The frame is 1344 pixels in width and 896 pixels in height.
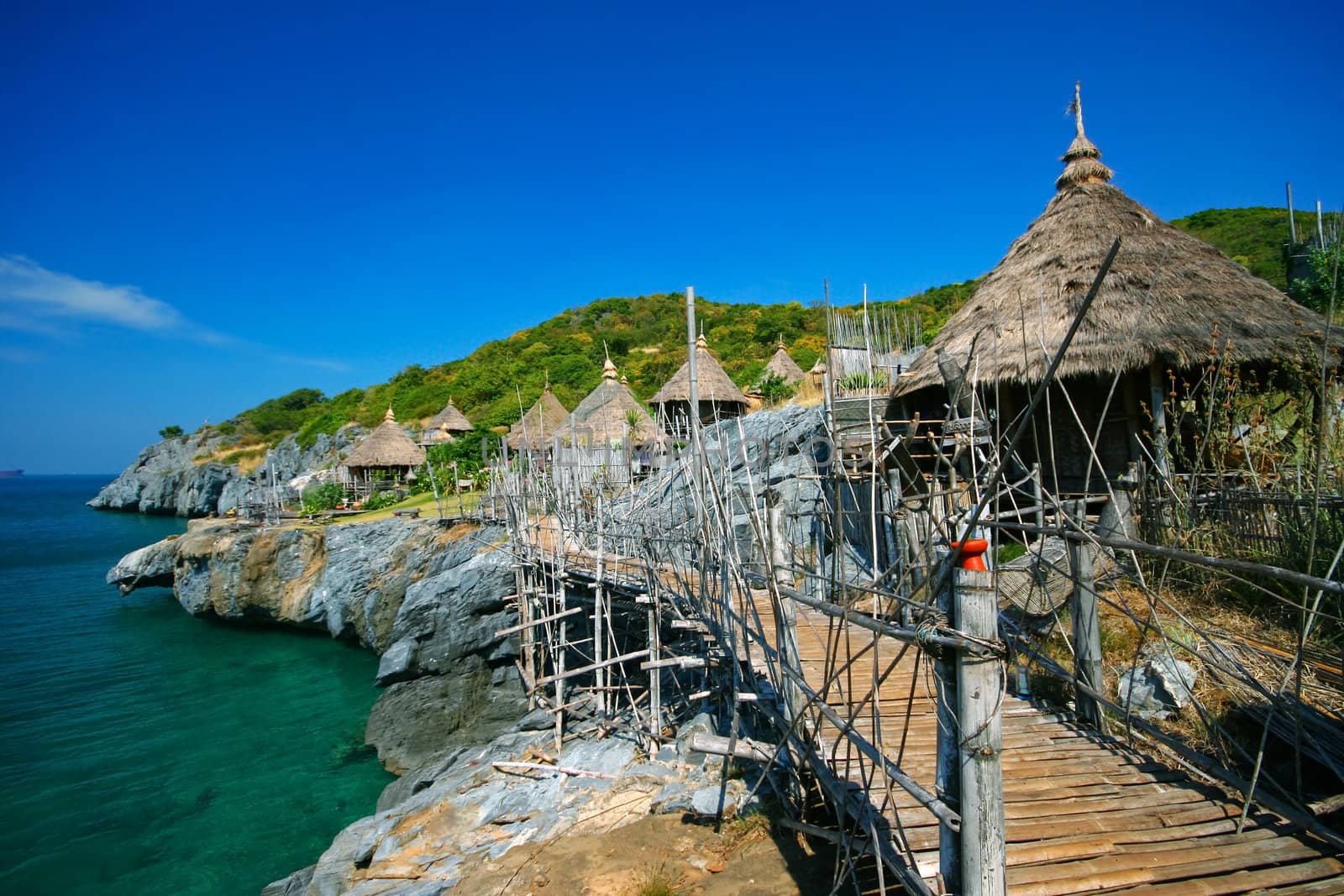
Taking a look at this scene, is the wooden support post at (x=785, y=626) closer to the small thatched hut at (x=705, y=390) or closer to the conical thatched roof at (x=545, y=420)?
the small thatched hut at (x=705, y=390)

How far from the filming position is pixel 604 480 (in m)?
13.1

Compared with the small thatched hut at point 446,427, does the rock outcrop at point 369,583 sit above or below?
below

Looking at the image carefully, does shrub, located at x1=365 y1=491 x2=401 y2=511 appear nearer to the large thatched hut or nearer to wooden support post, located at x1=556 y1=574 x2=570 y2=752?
wooden support post, located at x1=556 y1=574 x2=570 y2=752

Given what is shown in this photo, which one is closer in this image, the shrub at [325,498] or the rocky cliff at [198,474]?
the shrub at [325,498]

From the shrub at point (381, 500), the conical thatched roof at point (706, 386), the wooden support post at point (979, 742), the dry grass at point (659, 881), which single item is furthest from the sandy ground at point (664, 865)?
the shrub at point (381, 500)

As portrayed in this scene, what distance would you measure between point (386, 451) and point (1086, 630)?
77.2 feet

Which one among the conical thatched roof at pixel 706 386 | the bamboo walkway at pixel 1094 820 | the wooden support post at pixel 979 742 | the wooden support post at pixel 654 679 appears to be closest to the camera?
the wooden support post at pixel 979 742

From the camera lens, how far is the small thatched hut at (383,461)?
76.6 feet

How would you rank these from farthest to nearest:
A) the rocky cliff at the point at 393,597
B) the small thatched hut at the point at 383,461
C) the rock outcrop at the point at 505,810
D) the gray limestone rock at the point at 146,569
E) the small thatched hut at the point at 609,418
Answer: the small thatched hut at the point at 383,461
the gray limestone rock at the point at 146,569
the small thatched hut at the point at 609,418
the rocky cliff at the point at 393,597
the rock outcrop at the point at 505,810

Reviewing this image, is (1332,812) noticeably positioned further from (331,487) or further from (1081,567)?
(331,487)

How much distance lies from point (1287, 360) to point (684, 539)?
5.90m

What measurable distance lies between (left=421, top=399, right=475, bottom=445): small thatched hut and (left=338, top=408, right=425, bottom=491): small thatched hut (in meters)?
3.09

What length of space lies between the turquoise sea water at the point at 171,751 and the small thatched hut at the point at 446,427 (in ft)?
35.4

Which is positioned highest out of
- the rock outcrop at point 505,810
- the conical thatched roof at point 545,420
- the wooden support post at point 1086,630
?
the conical thatched roof at point 545,420
